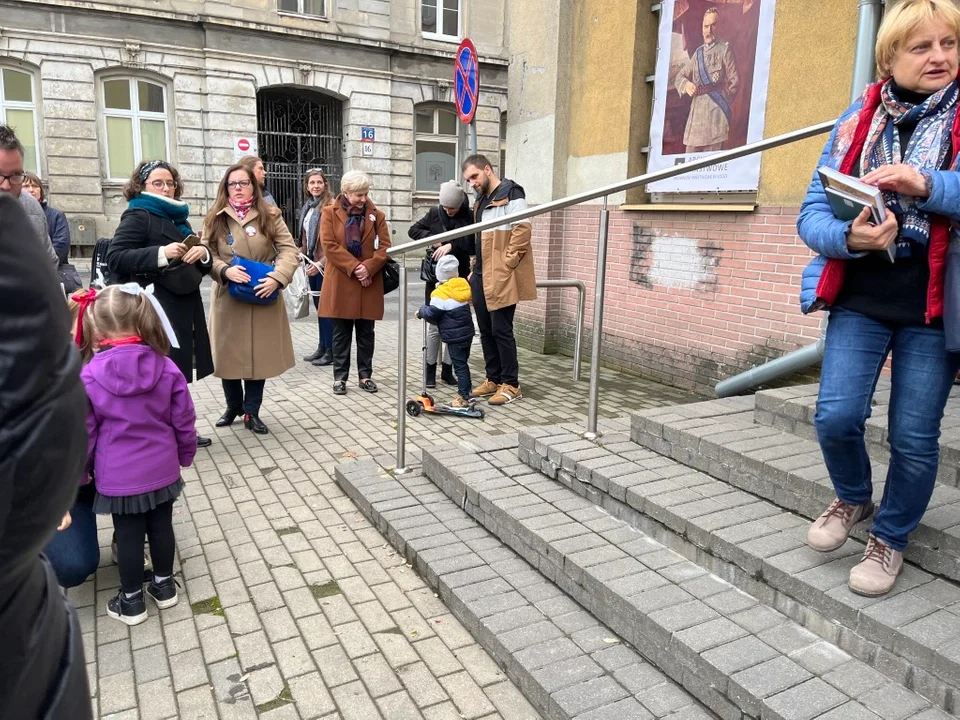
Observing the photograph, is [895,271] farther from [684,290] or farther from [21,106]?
[21,106]

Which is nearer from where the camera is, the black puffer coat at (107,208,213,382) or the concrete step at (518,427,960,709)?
the concrete step at (518,427,960,709)

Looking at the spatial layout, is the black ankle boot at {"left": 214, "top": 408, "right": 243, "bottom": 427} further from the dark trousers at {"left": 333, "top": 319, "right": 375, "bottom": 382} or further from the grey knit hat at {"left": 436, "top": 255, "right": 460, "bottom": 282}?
the grey knit hat at {"left": 436, "top": 255, "right": 460, "bottom": 282}

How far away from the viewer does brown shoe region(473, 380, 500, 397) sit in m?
6.16

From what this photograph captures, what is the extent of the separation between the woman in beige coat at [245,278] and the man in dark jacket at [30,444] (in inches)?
159

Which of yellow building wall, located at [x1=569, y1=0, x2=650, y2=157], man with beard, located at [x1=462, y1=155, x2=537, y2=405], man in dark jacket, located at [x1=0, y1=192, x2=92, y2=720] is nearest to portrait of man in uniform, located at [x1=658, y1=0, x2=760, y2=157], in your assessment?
yellow building wall, located at [x1=569, y1=0, x2=650, y2=157]

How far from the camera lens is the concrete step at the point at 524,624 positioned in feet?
7.70

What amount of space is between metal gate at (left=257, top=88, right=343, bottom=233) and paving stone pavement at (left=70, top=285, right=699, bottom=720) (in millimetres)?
15411

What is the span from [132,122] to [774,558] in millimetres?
18387

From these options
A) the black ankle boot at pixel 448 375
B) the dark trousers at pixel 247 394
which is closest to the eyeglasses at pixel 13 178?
the dark trousers at pixel 247 394

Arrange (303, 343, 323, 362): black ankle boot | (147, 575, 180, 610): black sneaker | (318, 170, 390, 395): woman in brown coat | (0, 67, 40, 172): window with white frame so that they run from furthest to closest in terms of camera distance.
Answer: (0, 67, 40, 172): window with white frame → (303, 343, 323, 362): black ankle boot → (318, 170, 390, 395): woman in brown coat → (147, 575, 180, 610): black sneaker

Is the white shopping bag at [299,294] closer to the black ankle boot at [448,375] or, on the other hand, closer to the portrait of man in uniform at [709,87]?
the black ankle boot at [448,375]

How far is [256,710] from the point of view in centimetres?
244

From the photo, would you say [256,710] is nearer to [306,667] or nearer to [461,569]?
[306,667]

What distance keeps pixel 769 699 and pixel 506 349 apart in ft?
13.1
